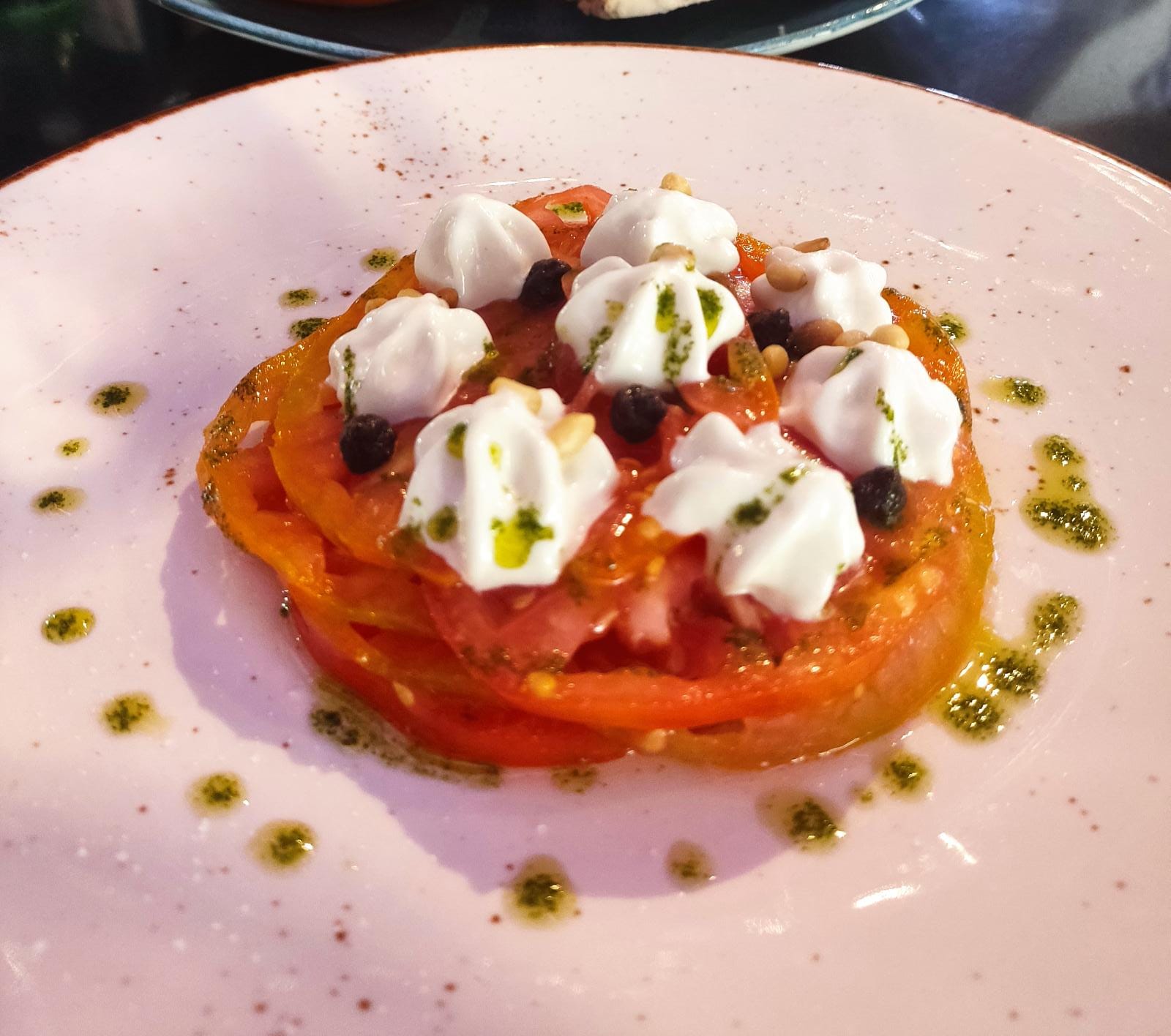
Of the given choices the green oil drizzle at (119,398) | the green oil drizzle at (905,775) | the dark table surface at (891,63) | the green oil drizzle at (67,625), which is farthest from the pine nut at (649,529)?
the dark table surface at (891,63)

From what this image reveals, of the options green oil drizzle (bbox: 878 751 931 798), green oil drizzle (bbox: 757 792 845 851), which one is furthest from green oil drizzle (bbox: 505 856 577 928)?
green oil drizzle (bbox: 878 751 931 798)

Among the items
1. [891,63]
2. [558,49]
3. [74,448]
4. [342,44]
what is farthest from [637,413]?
[891,63]

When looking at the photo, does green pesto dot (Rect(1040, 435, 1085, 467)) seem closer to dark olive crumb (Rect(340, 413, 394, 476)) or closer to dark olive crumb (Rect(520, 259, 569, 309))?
dark olive crumb (Rect(520, 259, 569, 309))

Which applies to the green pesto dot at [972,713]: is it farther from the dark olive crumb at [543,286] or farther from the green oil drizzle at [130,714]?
the green oil drizzle at [130,714]

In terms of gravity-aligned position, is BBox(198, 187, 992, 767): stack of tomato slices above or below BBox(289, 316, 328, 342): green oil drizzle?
above

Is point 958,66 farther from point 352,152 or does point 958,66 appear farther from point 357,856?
point 357,856

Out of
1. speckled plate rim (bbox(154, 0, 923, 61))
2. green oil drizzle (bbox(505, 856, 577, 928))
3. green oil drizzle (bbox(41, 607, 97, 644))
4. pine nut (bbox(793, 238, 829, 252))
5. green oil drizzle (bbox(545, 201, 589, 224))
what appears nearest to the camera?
green oil drizzle (bbox(505, 856, 577, 928))

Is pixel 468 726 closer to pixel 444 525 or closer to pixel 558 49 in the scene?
pixel 444 525
